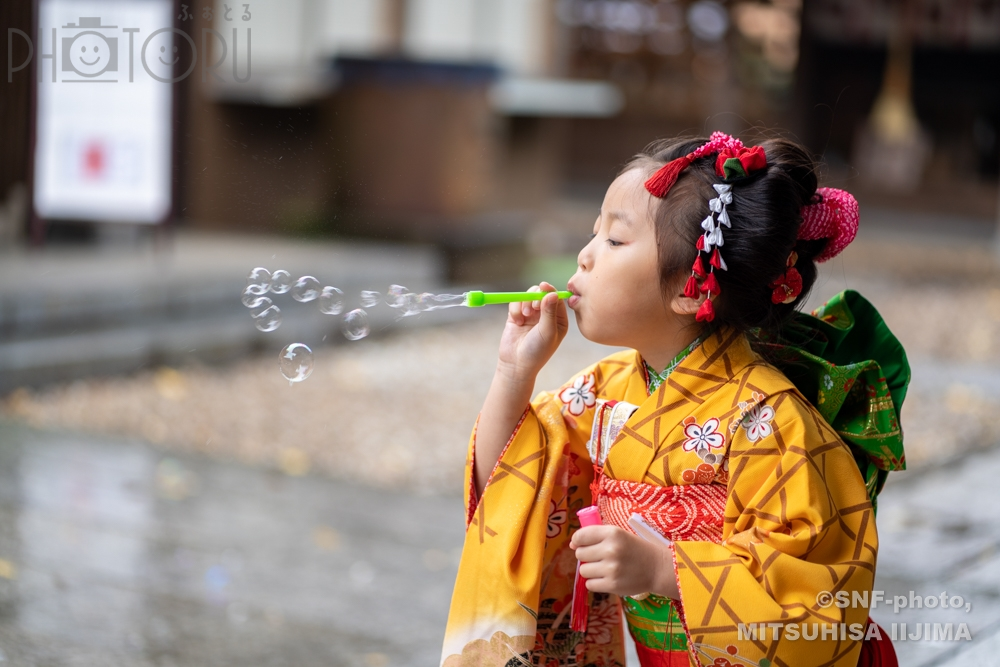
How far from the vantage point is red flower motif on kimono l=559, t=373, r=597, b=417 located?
1.66 m

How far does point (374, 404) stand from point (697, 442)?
3820 mm

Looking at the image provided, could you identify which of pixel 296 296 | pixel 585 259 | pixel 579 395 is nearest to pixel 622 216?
pixel 585 259

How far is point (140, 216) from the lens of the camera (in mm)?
6000

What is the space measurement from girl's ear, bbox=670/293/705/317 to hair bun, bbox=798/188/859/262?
0.18 metres

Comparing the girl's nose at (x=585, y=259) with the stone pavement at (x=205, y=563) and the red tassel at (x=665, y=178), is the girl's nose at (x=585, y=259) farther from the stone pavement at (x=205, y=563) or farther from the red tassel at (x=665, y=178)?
the stone pavement at (x=205, y=563)

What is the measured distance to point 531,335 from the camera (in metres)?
1.57

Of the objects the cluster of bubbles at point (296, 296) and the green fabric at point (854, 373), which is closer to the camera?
the green fabric at point (854, 373)

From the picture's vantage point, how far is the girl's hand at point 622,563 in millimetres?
1366

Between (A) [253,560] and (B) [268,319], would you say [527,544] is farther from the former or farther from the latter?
(A) [253,560]

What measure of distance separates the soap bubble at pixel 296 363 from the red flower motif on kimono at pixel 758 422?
0.74m

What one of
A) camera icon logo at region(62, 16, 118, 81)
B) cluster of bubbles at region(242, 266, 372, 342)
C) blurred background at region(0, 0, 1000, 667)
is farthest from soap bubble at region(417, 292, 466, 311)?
camera icon logo at region(62, 16, 118, 81)

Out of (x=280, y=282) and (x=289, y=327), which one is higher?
(x=280, y=282)

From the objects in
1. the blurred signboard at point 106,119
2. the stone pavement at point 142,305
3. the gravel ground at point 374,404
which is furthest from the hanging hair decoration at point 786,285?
the blurred signboard at point 106,119

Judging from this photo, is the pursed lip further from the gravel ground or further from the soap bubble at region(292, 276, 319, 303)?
the gravel ground
